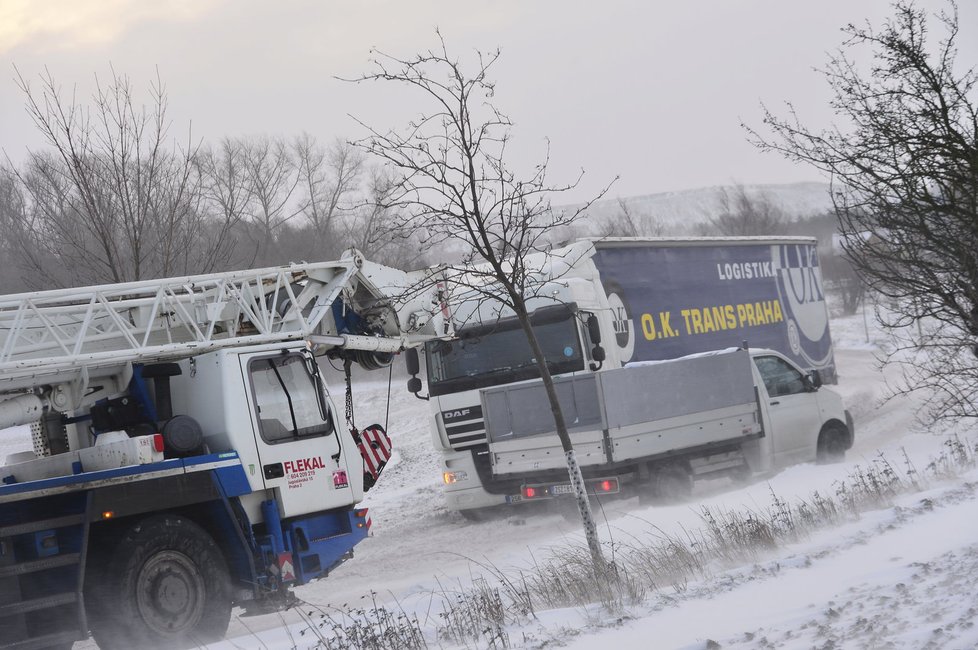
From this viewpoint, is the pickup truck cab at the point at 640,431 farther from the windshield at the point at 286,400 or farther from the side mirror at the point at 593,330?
the windshield at the point at 286,400

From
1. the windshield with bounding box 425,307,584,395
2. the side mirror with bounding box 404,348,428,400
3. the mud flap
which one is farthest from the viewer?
the side mirror with bounding box 404,348,428,400

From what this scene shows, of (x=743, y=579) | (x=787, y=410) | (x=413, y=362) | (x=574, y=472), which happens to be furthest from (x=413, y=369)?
(x=743, y=579)

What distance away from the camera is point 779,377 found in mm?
14375

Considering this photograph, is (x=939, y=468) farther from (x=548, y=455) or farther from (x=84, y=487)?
(x=84, y=487)

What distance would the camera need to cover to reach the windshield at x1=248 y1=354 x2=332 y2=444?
9438 mm

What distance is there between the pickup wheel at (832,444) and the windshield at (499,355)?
4.05 meters

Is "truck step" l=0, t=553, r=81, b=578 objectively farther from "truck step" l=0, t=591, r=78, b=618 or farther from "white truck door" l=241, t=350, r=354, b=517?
"white truck door" l=241, t=350, r=354, b=517

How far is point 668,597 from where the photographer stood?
6938mm

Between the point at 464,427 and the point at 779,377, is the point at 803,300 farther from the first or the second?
the point at 464,427

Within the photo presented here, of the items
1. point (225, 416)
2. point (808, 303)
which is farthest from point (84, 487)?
point (808, 303)

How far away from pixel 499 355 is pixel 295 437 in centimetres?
503

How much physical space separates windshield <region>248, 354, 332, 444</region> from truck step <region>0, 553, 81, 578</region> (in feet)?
6.68

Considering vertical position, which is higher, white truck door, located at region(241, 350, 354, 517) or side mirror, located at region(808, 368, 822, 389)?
white truck door, located at region(241, 350, 354, 517)

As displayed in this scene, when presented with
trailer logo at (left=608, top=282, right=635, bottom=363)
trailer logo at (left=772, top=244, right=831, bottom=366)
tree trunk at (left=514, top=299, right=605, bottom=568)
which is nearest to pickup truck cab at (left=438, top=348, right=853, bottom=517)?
trailer logo at (left=608, top=282, right=635, bottom=363)
